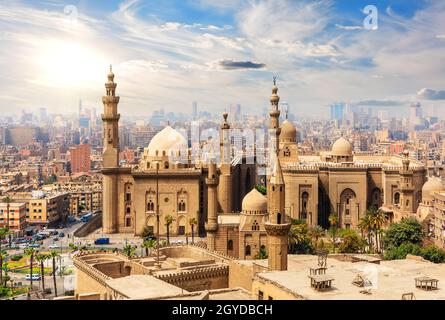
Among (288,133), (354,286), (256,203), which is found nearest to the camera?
(354,286)

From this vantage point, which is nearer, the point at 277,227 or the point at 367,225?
the point at 277,227

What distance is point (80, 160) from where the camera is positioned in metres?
51.5

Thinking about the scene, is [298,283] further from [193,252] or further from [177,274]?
[193,252]

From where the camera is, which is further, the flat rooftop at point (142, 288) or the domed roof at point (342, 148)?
the domed roof at point (342, 148)

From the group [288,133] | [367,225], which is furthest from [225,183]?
[367,225]

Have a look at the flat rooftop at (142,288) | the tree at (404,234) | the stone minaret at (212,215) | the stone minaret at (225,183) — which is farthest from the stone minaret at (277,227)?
the stone minaret at (225,183)

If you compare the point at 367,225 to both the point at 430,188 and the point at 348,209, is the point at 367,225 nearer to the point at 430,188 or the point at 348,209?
the point at 430,188

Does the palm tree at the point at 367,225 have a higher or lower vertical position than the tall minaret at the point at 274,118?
lower

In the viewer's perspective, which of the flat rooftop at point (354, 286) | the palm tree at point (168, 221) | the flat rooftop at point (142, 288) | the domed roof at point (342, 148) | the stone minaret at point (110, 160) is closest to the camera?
the flat rooftop at point (354, 286)

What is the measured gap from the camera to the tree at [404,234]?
18438 mm

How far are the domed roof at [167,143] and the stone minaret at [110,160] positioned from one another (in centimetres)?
158

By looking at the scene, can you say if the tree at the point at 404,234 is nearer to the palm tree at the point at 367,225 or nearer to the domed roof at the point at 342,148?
the palm tree at the point at 367,225

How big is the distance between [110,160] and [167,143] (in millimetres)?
2523
